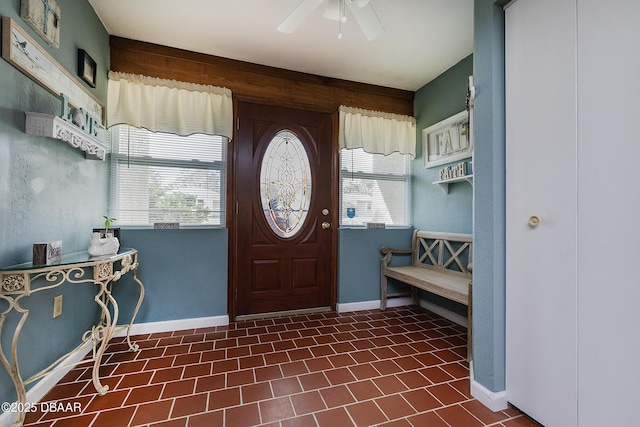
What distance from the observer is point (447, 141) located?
10.0 ft

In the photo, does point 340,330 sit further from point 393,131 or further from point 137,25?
point 137,25

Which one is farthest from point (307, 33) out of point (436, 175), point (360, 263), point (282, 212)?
point (360, 263)

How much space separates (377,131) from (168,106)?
7.33ft

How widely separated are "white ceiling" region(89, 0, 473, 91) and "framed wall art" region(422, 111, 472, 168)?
2.02 ft

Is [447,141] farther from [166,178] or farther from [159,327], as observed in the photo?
[159,327]

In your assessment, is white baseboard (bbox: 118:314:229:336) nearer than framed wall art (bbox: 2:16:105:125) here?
No

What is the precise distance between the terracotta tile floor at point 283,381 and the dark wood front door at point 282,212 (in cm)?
47

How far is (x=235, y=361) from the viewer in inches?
83.4

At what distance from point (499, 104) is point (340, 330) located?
2213mm

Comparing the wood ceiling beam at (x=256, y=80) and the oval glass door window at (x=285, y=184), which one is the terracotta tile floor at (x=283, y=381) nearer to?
the oval glass door window at (x=285, y=184)

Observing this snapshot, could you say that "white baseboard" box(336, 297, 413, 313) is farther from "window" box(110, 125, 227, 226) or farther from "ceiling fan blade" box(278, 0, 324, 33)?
"ceiling fan blade" box(278, 0, 324, 33)

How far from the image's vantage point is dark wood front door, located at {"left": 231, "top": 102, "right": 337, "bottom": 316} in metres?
2.98
